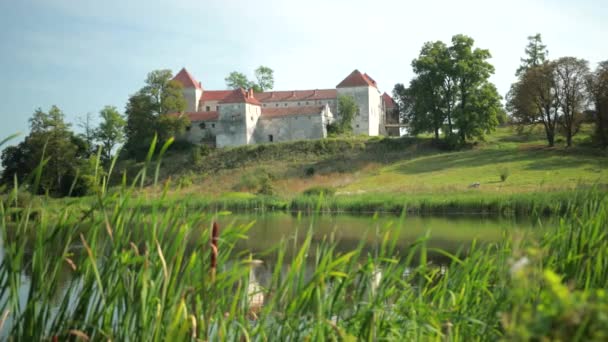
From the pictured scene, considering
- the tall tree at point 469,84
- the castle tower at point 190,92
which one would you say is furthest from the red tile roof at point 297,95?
the tall tree at point 469,84

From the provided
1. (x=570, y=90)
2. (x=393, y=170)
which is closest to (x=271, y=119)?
(x=393, y=170)

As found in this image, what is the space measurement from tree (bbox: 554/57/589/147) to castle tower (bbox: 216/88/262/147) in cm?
2366

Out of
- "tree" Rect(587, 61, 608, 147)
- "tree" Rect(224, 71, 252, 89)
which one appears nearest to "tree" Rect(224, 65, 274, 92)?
"tree" Rect(224, 71, 252, 89)

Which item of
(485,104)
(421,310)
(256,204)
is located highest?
(485,104)

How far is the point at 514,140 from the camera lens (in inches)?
1650

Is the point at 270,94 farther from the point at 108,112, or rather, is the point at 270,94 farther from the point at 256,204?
the point at 256,204

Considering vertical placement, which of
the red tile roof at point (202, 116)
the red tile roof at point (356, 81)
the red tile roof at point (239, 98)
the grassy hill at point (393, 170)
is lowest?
the grassy hill at point (393, 170)

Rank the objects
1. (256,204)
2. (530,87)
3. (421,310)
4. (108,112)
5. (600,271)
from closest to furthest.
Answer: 1. (421,310)
2. (600,271)
3. (256,204)
4. (530,87)
5. (108,112)

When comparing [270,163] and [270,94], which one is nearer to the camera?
[270,163]

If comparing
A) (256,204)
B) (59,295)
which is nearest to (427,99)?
(256,204)

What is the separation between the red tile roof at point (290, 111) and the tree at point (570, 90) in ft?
63.0

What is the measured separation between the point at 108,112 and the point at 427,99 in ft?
87.0

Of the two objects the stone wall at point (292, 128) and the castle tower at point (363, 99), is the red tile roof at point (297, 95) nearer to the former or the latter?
the castle tower at point (363, 99)

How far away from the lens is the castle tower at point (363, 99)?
173ft
